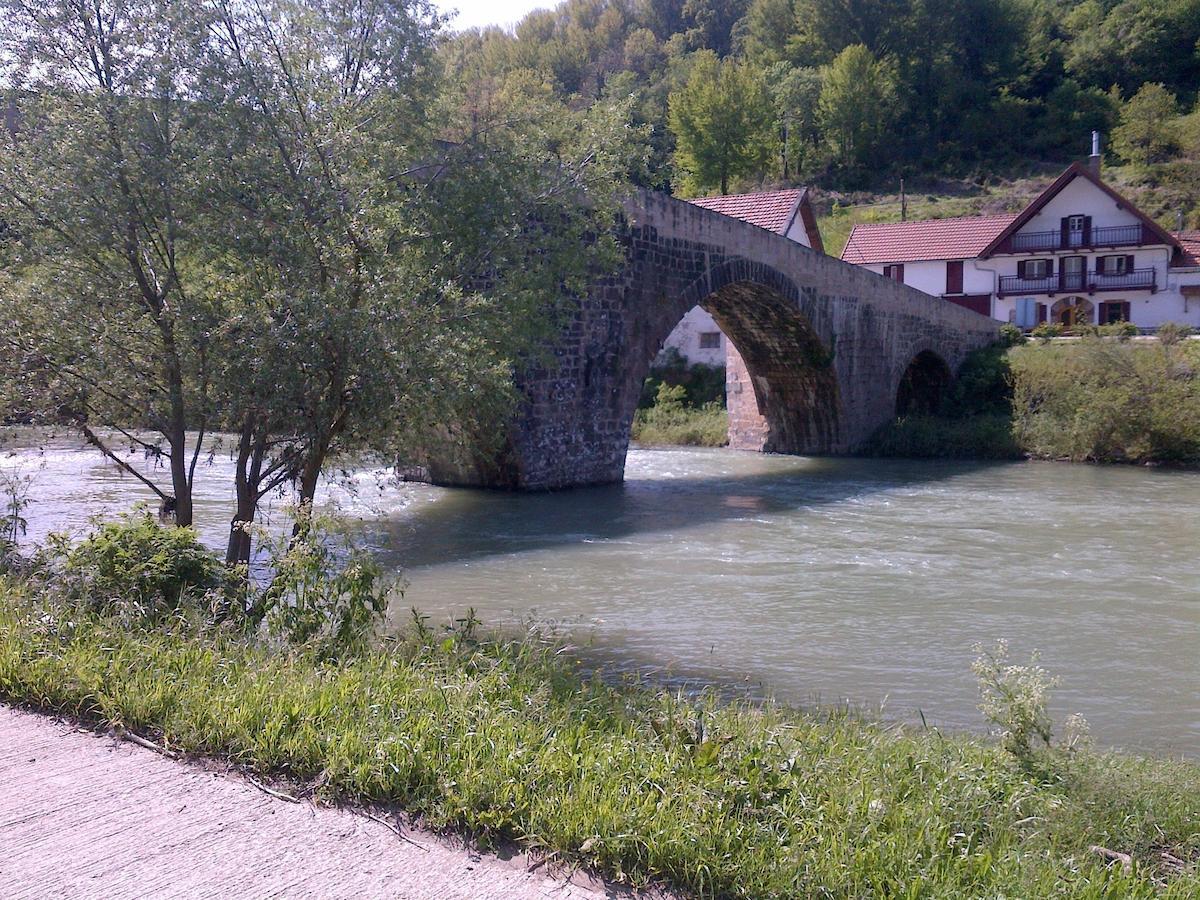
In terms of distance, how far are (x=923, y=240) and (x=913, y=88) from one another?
100.0ft

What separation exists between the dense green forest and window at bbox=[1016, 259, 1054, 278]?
19.5m

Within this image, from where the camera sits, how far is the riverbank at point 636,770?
3.13m

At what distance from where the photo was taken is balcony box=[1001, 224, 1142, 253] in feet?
132

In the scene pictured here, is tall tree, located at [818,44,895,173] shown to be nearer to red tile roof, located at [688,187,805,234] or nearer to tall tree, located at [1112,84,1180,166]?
tall tree, located at [1112,84,1180,166]

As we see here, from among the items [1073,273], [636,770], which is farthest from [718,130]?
[636,770]

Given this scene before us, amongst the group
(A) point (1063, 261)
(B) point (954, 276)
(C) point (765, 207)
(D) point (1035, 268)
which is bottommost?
(B) point (954, 276)

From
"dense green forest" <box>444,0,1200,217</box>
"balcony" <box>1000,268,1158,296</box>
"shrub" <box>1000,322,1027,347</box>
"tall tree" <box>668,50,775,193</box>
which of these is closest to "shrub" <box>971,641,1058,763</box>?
"shrub" <box>1000,322,1027,347</box>

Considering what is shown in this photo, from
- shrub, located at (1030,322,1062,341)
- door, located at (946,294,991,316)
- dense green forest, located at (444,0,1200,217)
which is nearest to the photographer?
shrub, located at (1030,322,1062,341)

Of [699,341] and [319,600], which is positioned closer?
[319,600]

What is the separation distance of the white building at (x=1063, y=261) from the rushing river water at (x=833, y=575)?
78.5 ft

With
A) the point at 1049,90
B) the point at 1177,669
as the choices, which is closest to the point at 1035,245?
the point at 1049,90

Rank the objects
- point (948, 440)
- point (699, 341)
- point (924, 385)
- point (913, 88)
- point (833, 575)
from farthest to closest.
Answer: point (913, 88) → point (699, 341) → point (924, 385) → point (948, 440) → point (833, 575)

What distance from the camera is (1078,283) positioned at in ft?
135

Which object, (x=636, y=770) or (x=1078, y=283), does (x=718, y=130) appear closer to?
(x=1078, y=283)
